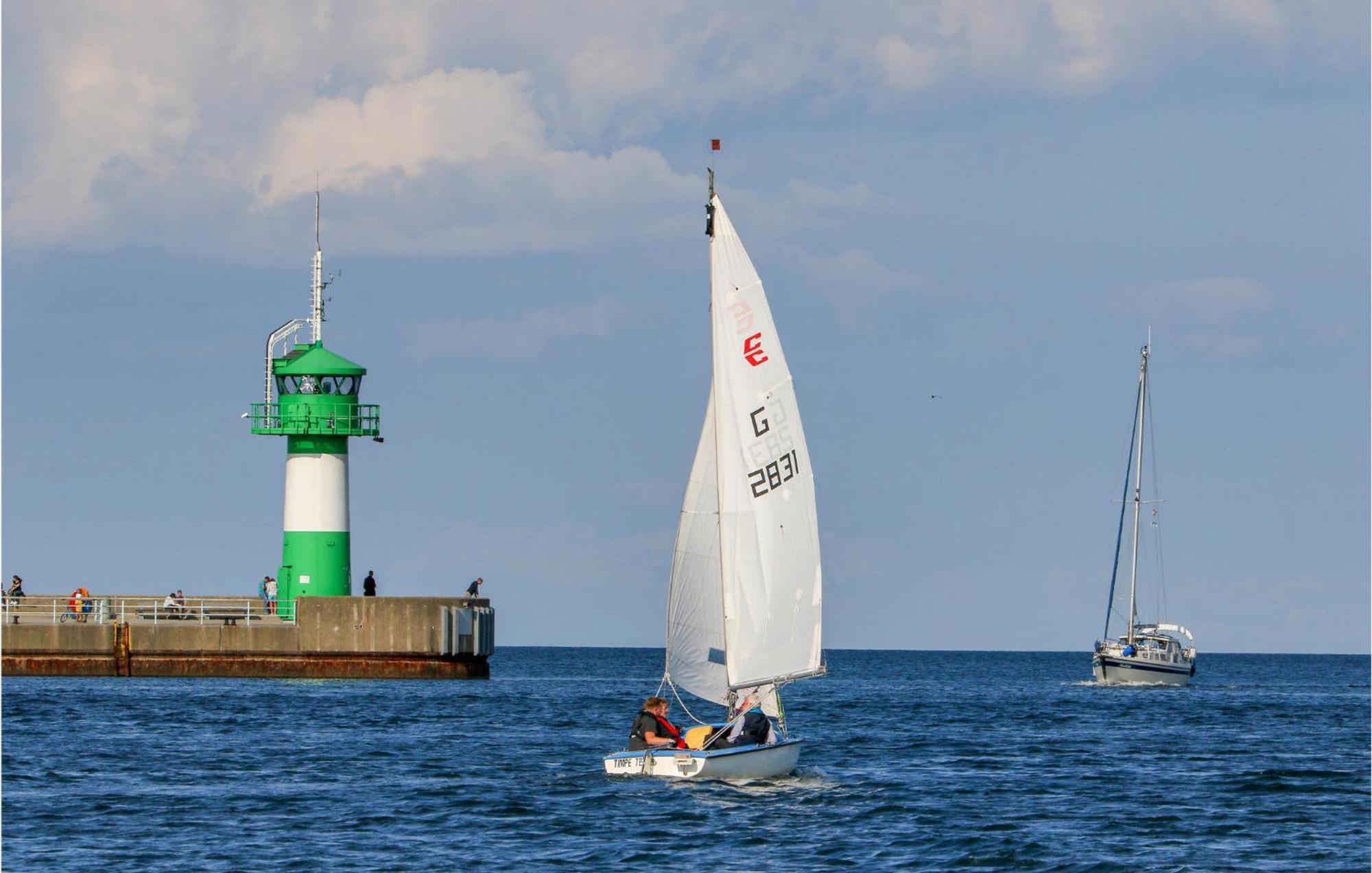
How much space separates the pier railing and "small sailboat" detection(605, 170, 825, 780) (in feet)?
94.1

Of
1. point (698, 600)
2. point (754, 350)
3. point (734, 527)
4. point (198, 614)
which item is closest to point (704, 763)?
point (698, 600)

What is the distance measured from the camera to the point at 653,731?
3275 cm

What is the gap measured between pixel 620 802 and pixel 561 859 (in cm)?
518

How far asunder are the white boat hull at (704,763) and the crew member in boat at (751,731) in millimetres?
151

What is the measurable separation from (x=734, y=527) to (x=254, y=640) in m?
29.1

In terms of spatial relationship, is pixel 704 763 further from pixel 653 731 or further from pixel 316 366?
pixel 316 366

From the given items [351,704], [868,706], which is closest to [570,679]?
[868,706]

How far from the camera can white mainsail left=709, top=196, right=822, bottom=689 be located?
109 feet

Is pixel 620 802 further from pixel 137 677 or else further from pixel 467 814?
pixel 137 677

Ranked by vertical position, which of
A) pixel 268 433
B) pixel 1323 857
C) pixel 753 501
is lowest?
pixel 1323 857

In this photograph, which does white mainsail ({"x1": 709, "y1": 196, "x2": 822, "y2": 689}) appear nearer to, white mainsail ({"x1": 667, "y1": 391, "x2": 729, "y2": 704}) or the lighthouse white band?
white mainsail ({"x1": 667, "y1": 391, "x2": 729, "y2": 704})

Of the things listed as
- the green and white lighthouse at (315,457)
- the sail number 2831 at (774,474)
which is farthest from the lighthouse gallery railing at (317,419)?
the sail number 2831 at (774,474)

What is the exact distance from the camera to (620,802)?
32375 mm

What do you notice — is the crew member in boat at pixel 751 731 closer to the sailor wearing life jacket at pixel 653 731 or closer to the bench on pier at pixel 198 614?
the sailor wearing life jacket at pixel 653 731
